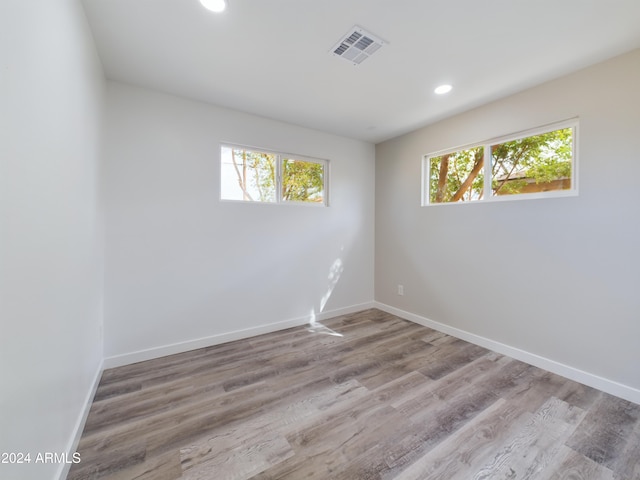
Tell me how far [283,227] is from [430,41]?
2212 millimetres

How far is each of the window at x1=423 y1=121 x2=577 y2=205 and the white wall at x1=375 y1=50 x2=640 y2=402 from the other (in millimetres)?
115

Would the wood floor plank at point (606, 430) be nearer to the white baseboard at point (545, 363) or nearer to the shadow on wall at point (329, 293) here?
the white baseboard at point (545, 363)

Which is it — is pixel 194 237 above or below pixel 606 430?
above

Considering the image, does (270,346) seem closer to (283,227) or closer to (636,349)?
(283,227)

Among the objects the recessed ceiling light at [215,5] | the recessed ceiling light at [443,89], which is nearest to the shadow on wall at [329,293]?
the recessed ceiling light at [443,89]

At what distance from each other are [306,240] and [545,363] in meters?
2.65

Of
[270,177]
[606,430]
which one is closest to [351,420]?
[606,430]

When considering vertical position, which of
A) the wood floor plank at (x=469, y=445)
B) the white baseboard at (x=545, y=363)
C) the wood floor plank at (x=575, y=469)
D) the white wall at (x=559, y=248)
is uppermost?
the white wall at (x=559, y=248)

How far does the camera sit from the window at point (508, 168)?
2303 millimetres

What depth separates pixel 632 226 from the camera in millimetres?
1903

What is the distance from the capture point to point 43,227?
41.9 inches

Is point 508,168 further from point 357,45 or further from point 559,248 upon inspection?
point 357,45

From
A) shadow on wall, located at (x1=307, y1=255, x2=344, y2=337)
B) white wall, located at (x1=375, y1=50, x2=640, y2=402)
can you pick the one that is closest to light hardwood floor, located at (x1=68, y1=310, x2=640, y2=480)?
white wall, located at (x1=375, y1=50, x2=640, y2=402)

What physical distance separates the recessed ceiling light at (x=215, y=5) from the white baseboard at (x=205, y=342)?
2723mm
